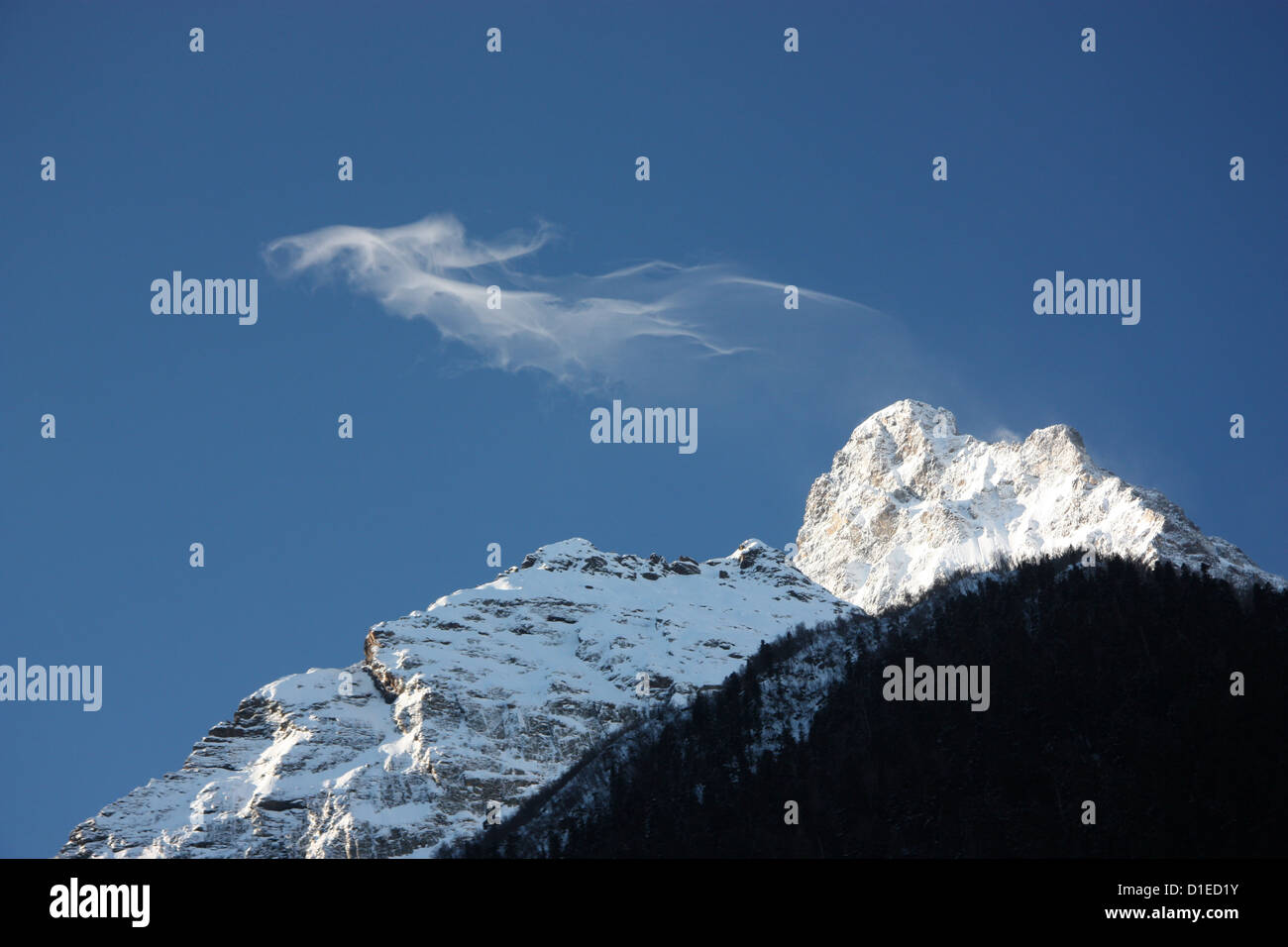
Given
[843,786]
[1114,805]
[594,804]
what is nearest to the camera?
[1114,805]

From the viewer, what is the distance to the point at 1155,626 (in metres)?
138

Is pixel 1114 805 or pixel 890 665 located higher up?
pixel 890 665
